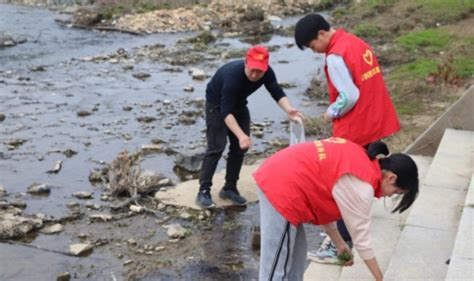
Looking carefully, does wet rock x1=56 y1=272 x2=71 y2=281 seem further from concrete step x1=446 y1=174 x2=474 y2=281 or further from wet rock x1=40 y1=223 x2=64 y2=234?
concrete step x1=446 y1=174 x2=474 y2=281

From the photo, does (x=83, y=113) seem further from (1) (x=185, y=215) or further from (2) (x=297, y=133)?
(2) (x=297, y=133)

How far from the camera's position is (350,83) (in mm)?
4406

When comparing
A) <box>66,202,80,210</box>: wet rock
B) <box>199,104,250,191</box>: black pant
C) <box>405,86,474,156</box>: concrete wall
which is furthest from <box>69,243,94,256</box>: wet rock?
<box>405,86,474,156</box>: concrete wall

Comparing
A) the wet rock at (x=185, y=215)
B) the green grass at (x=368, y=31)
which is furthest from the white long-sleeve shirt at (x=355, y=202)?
the green grass at (x=368, y=31)

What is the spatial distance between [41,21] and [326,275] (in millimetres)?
18735

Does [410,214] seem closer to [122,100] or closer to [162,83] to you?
[122,100]

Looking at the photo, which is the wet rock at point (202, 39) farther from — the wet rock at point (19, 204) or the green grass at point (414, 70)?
the wet rock at point (19, 204)

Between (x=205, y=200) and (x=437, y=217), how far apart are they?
8.26 ft

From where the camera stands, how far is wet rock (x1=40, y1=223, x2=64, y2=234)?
6.39 m

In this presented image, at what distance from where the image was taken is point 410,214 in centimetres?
521

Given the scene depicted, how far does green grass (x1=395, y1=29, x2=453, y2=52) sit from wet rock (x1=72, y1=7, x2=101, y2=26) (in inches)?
391

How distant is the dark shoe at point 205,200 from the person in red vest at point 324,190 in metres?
3.00

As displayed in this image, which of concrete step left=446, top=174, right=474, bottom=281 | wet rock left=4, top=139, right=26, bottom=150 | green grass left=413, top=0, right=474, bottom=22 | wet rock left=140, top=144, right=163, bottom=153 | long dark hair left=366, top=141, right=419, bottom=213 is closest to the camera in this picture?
long dark hair left=366, top=141, right=419, bottom=213

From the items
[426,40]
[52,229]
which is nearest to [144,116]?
[52,229]
